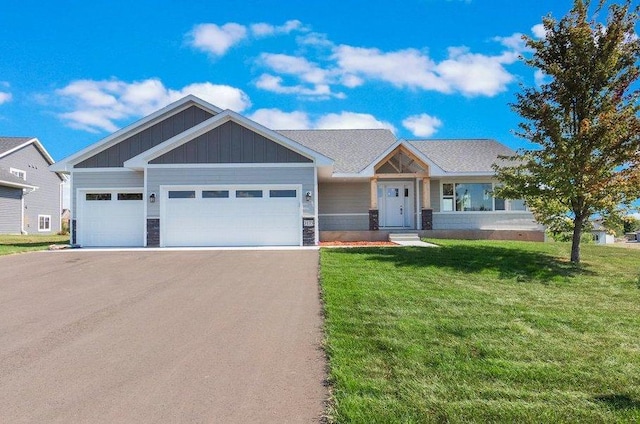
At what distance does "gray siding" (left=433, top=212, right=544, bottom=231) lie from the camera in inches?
796

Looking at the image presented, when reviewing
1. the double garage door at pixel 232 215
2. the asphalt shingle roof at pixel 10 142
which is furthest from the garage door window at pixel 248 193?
the asphalt shingle roof at pixel 10 142

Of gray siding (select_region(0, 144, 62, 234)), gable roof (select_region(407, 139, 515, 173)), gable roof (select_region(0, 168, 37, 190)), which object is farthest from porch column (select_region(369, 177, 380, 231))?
gray siding (select_region(0, 144, 62, 234))

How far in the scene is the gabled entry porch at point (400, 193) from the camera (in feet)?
64.0

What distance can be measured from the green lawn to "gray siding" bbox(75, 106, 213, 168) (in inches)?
451

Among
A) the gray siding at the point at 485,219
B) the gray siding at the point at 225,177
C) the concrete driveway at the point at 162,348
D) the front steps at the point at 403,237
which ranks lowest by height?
the concrete driveway at the point at 162,348

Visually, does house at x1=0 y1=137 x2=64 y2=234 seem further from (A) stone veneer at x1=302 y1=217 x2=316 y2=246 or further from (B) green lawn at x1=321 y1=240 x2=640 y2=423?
(B) green lawn at x1=321 y1=240 x2=640 y2=423

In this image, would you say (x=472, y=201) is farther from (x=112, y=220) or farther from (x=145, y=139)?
(x=112, y=220)

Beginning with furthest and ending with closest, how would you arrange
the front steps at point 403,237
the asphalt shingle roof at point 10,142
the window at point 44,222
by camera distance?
the window at point 44,222, the asphalt shingle roof at point 10,142, the front steps at point 403,237

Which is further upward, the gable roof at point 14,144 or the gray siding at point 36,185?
the gable roof at point 14,144

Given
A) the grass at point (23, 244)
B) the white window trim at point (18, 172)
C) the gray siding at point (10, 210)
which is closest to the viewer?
the grass at point (23, 244)

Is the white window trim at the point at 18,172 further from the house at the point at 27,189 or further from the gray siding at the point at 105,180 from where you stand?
the gray siding at the point at 105,180

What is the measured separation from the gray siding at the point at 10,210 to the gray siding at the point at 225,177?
17.0 metres

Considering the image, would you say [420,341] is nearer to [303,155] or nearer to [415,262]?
[415,262]

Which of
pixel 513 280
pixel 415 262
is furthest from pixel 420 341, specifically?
pixel 415 262
